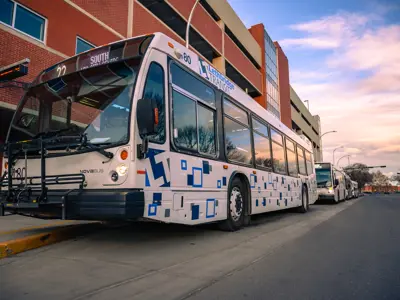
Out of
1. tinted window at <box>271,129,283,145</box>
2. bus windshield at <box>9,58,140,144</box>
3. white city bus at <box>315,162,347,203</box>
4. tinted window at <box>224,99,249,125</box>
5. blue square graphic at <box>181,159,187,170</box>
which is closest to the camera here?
bus windshield at <box>9,58,140,144</box>

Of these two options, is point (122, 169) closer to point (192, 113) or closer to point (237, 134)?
point (192, 113)

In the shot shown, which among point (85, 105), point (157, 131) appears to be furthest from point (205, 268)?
point (85, 105)

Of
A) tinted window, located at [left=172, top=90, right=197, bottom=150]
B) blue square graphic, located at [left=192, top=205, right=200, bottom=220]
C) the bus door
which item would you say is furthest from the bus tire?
the bus door

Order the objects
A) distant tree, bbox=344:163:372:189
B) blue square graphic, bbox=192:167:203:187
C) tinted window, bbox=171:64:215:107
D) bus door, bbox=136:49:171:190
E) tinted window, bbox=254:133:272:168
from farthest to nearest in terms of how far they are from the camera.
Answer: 1. distant tree, bbox=344:163:372:189
2. tinted window, bbox=254:133:272:168
3. blue square graphic, bbox=192:167:203:187
4. tinted window, bbox=171:64:215:107
5. bus door, bbox=136:49:171:190

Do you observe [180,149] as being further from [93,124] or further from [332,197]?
[332,197]

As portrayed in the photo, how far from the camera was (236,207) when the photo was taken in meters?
6.86

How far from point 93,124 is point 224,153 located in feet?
9.26

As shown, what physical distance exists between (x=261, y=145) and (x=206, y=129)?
2.89 metres

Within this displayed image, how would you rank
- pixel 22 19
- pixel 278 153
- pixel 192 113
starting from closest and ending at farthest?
pixel 192 113
pixel 278 153
pixel 22 19

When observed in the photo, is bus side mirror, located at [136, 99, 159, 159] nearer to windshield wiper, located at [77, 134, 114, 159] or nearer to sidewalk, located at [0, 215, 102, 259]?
windshield wiper, located at [77, 134, 114, 159]

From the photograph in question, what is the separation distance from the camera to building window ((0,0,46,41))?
10102mm

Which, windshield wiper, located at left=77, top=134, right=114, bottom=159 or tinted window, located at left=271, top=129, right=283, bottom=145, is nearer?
windshield wiper, located at left=77, top=134, right=114, bottom=159

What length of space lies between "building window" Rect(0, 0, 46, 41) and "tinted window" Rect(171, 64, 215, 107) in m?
7.80

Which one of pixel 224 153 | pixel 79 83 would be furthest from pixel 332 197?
pixel 79 83
